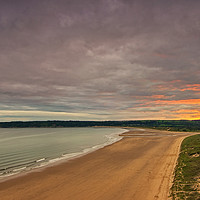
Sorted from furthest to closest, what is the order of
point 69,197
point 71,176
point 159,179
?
point 71,176
point 159,179
point 69,197

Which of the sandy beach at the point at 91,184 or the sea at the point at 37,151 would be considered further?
the sea at the point at 37,151

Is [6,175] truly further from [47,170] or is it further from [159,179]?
[159,179]

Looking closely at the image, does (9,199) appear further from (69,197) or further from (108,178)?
(108,178)

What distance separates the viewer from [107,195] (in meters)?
16.0

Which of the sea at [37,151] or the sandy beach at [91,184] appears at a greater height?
the sandy beach at [91,184]

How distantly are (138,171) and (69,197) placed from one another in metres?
11.8

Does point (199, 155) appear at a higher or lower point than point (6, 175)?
higher

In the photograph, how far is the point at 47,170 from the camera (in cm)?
2559

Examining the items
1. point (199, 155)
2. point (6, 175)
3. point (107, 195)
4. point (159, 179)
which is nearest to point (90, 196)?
point (107, 195)

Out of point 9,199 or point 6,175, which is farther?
point 6,175

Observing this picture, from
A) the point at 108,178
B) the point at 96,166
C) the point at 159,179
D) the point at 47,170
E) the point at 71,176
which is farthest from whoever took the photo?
the point at 96,166

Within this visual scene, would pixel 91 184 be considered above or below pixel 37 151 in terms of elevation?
above

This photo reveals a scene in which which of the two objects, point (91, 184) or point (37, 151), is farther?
point (37, 151)

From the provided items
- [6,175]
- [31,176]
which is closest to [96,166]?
[31,176]
